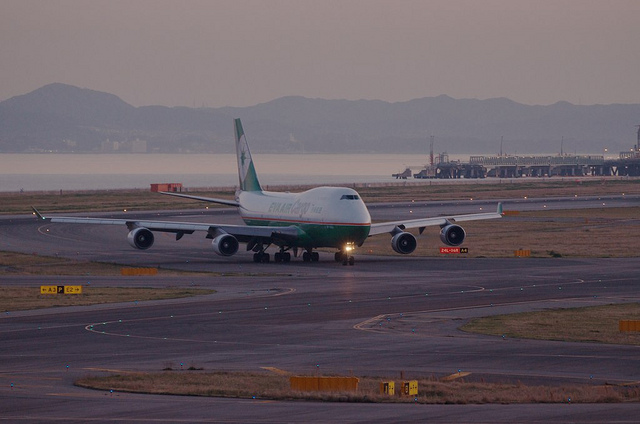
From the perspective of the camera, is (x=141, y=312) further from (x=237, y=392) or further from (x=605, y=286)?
(x=605, y=286)

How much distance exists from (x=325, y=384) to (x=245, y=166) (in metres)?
60.6

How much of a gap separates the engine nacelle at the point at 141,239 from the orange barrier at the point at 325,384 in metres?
46.9

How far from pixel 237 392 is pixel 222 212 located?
112731mm

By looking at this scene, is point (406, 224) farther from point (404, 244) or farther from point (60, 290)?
point (60, 290)

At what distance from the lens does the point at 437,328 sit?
44719 millimetres

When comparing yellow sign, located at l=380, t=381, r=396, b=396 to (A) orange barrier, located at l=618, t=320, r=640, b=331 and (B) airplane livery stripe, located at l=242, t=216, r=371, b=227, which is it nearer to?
(A) orange barrier, located at l=618, t=320, r=640, b=331

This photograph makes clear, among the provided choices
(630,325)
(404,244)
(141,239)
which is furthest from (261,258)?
(630,325)

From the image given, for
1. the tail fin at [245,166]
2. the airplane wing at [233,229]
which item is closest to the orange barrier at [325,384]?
the airplane wing at [233,229]

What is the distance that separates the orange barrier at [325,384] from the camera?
99.5ft

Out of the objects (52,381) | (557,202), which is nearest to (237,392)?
Result: (52,381)

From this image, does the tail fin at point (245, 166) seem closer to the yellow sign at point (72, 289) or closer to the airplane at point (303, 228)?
Answer: the airplane at point (303, 228)

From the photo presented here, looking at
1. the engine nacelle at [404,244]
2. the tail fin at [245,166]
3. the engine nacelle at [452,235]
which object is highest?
the tail fin at [245,166]

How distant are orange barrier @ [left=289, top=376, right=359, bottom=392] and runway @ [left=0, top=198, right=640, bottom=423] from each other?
1599 mm

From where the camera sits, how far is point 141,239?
7625 cm
